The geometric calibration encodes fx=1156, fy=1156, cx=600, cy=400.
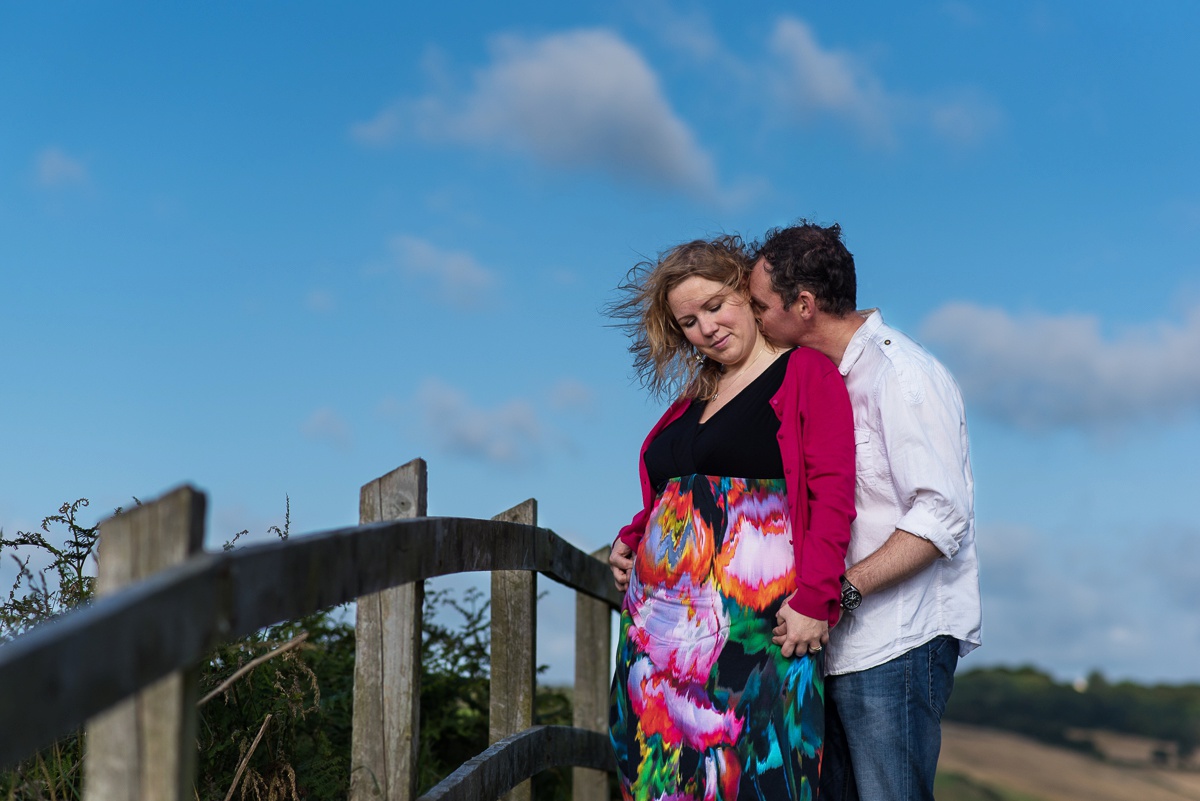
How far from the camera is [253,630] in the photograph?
1.72m

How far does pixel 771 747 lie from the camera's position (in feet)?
9.52

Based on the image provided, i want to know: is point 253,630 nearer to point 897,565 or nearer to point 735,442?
point 735,442

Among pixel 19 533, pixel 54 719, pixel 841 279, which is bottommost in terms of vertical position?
pixel 54 719

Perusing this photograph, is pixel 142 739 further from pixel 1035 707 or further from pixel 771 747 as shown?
pixel 1035 707

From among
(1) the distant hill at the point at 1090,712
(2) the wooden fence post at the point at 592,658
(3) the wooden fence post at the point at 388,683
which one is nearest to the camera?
(3) the wooden fence post at the point at 388,683

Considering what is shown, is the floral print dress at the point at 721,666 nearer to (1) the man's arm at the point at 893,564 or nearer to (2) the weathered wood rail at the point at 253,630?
(1) the man's arm at the point at 893,564

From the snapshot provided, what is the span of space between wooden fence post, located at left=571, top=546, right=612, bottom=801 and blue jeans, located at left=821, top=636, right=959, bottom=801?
186cm

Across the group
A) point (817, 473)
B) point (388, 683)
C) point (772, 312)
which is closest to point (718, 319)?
point (772, 312)

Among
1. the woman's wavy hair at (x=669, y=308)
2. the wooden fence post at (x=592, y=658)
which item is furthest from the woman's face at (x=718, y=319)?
the wooden fence post at (x=592, y=658)

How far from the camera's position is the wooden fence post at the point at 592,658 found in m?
4.79

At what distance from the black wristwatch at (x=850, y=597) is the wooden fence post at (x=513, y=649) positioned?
3.60ft

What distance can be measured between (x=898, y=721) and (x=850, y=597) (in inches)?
14.6

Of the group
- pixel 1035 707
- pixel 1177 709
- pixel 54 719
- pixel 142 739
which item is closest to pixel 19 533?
pixel 142 739

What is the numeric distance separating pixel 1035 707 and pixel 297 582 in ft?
10.6
